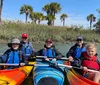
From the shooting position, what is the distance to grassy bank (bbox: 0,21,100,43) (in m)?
25.8

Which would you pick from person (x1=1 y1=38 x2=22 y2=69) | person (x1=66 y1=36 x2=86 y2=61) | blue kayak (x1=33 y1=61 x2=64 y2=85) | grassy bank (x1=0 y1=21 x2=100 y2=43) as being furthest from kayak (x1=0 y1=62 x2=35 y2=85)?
grassy bank (x1=0 y1=21 x2=100 y2=43)

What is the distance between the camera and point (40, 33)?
27.7m

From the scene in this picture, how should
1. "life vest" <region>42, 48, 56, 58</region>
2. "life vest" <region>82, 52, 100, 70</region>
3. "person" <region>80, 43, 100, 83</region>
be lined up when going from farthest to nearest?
1. "life vest" <region>42, 48, 56, 58</region>
2. "life vest" <region>82, 52, 100, 70</region>
3. "person" <region>80, 43, 100, 83</region>

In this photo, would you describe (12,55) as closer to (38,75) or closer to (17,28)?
(38,75)

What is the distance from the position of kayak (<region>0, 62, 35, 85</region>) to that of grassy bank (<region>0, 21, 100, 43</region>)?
59.4ft

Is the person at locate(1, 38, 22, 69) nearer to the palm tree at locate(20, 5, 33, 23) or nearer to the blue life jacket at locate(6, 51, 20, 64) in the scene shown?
the blue life jacket at locate(6, 51, 20, 64)

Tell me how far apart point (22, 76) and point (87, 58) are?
4.91 feet

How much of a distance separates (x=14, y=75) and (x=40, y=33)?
842 inches

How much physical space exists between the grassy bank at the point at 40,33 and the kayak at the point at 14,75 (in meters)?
18.1

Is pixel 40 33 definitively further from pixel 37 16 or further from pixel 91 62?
pixel 37 16

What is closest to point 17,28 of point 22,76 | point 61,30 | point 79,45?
point 61,30

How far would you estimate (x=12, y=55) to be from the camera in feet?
23.6

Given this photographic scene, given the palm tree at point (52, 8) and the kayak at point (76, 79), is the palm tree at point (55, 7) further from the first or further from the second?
the kayak at point (76, 79)

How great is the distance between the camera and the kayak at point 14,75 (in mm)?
5914
